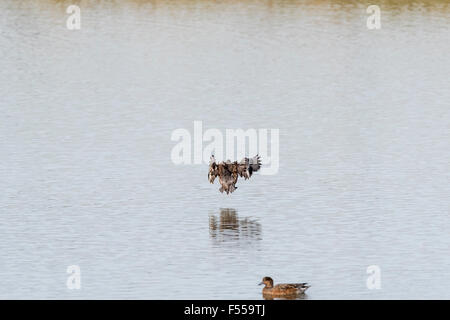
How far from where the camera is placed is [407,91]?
46.7 m

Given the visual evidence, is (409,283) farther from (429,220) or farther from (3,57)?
(3,57)

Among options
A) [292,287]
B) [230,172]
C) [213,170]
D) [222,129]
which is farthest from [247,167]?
[222,129]

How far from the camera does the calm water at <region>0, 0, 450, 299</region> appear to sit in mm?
27000

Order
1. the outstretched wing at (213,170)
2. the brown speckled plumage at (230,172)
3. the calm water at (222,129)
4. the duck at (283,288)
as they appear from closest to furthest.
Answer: the duck at (283,288) < the calm water at (222,129) < the outstretched wing at (213,170) < the brown speckled plumage at (230,172)

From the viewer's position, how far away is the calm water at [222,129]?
2700 cm

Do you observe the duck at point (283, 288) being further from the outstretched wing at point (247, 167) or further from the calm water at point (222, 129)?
the outstretched wing at point (247, 167)

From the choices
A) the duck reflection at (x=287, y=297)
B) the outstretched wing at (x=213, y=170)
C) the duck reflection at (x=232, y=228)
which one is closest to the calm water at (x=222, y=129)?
the duck reflection at (x=232, y=228)

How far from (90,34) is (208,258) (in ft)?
105

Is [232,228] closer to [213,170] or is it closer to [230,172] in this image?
[213,170]

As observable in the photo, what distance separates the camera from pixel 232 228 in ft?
97.6

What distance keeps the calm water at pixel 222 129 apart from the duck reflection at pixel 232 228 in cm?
5

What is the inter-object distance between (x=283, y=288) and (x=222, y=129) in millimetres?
15433

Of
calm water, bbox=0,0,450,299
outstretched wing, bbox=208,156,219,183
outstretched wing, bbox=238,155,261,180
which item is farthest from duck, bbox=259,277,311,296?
outstretched wing, bbox=238,155,261,180

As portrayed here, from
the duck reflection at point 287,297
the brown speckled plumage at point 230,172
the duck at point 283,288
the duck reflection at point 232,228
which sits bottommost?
the duck reflection at point 287,297
